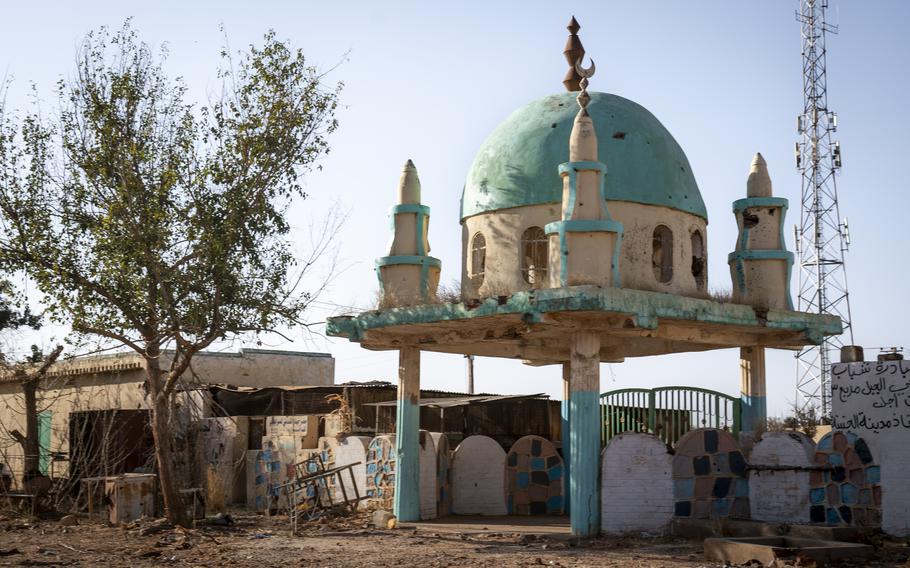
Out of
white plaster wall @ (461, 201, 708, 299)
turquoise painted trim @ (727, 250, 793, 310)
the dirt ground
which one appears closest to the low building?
the dirt ground

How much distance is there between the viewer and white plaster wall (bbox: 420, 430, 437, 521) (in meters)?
20.7

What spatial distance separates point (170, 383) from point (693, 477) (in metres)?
8.86

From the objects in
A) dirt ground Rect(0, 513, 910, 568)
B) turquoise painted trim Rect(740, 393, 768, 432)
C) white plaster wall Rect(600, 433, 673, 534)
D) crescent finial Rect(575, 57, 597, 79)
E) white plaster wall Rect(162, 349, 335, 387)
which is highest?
crescent finial Rect(575, 57, 597, 79)

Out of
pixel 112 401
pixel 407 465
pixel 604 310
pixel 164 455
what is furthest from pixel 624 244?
pixel 112 401

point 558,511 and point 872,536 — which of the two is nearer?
point 872,536

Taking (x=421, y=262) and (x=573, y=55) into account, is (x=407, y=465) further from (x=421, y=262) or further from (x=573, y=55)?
(x=573, y=55)

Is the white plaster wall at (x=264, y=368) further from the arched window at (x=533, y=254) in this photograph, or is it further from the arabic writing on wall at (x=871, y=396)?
the arabic writing on wall at (x=871, y=396)

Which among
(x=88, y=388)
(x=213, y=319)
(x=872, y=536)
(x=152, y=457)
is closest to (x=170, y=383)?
(x=213, y=319)

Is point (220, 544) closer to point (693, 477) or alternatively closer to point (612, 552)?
point (612, 552)

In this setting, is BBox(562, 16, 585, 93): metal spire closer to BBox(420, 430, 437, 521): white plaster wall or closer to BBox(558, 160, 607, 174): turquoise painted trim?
BBox(558, 160, 607, 174): turquoise painted trim

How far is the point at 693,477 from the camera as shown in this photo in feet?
57.3

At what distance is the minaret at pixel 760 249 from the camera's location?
1928cm

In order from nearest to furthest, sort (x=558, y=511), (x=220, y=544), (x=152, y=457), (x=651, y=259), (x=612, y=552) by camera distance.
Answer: (x=612, y=552), (x=220, y=544), (x=651, y=259), (x=558, y=511), (x=152, y=457)

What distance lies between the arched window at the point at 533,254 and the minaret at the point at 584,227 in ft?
4.28
